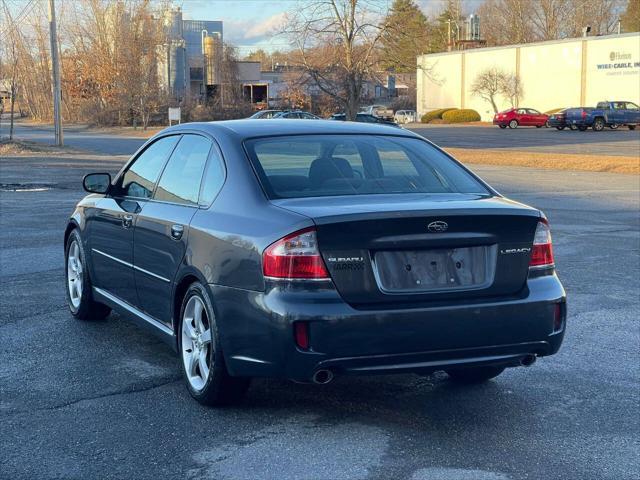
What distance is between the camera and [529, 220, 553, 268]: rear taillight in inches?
194

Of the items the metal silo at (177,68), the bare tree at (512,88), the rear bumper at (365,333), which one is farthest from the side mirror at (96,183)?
the metal silo at (177,68)

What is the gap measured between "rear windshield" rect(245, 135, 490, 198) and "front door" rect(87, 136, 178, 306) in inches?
40.6

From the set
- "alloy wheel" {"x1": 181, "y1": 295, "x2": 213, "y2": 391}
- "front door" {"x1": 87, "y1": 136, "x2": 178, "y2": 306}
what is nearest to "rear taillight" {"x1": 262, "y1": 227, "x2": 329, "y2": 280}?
"alloy wheel" {"x1": 181, "y1": 295, "x2": 213, "y2": 391}

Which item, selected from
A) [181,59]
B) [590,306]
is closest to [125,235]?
[590,306]

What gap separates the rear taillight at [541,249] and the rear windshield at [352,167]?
0.54 metres

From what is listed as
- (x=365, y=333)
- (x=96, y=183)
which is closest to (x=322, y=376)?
(x=365, y=333)

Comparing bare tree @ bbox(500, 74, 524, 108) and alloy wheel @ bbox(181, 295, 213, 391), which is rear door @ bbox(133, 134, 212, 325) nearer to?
alloy wheel @ bbox(181, 295, 213, 391)

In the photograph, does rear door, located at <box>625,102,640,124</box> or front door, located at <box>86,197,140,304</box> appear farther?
rear door, located at <box>625,102,640,124</box>

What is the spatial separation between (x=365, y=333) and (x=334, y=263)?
37 centimetres

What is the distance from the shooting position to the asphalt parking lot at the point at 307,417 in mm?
4301

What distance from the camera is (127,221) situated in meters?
6.20

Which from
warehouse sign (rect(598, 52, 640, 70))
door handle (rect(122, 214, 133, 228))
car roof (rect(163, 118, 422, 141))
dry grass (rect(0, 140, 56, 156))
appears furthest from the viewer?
warehouse sign (rect(598, 52, 640, 70))

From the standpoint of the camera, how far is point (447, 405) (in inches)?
208

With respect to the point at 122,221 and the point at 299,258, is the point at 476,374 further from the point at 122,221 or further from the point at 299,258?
the point at 122,221
